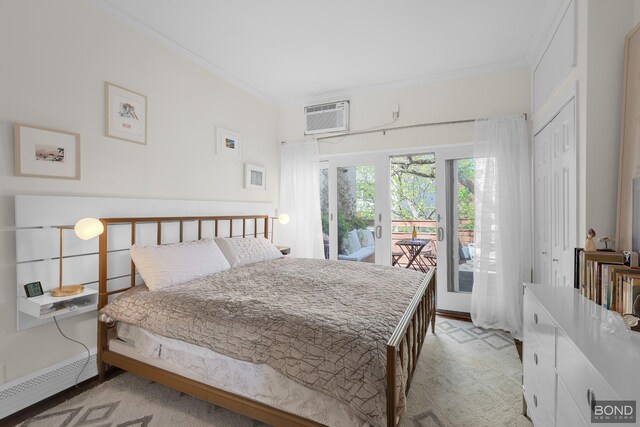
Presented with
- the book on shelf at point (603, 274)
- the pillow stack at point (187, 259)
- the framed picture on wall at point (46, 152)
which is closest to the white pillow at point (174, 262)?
the pillow stack at point (187, 259)

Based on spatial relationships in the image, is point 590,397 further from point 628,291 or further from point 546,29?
point 546,29

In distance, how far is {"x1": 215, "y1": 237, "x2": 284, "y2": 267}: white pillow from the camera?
292cm

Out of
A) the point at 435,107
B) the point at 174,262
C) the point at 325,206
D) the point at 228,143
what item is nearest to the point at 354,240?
the point at 325,206

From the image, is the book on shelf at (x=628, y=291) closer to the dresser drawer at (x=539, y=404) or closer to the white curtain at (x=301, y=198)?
the dresser drawer at (x=539, y=404)

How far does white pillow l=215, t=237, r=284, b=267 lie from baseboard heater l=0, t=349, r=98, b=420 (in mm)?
1229

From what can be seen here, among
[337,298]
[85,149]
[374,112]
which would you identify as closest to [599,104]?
[337,298]

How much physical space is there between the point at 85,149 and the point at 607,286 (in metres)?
3.22

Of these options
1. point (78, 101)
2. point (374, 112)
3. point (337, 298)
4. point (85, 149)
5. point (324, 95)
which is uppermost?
point (324, 95)

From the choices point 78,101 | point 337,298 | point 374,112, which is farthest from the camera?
point 374,112

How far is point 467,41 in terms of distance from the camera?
2.80 metres

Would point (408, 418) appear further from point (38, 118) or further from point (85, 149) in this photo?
point (38, 118)

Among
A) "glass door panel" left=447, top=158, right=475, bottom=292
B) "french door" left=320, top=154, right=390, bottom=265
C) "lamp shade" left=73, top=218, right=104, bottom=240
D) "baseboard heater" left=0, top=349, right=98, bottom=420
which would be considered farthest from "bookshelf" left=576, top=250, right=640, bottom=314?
"baseboard heater" left=0, top=349, right=98, bottom=420

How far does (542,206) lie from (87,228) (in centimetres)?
367

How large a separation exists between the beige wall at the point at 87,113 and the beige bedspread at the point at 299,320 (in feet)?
1.98
